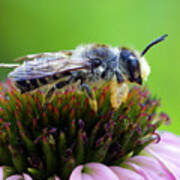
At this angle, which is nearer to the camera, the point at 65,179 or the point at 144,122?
the point at 65,179

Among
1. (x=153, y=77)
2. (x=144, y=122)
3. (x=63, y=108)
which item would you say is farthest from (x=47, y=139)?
(x=153, y=77)

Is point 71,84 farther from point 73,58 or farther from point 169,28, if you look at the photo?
point 169,28

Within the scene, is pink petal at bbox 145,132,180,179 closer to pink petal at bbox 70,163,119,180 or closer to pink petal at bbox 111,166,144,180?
pink petal at bbox 111,166,144,180

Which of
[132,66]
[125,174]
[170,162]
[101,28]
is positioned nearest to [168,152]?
[170,162]

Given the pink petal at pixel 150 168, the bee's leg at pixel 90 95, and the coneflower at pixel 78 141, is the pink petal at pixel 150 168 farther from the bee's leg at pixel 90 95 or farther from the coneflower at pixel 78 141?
the bee's leg at pixel 90 95

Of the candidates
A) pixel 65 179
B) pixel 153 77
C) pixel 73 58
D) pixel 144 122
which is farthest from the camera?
pixel 153 77

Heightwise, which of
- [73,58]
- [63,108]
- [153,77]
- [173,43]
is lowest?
[153,77]

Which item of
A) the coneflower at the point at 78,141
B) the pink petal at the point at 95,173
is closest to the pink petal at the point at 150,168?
the coneflower at the point at 78,141

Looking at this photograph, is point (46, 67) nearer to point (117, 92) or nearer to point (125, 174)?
point (117, 92)
